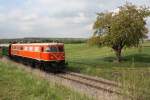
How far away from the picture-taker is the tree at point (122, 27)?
4366 cm

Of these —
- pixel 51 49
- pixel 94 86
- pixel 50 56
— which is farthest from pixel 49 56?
Result: pixel 94 86

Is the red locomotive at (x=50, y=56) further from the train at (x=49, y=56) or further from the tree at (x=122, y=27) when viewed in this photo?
the tree at (x=122, y=27)

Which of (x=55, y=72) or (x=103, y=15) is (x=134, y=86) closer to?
(x=55, y=72)

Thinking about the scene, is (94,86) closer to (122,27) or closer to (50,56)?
(50,56)

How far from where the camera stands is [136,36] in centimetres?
4409

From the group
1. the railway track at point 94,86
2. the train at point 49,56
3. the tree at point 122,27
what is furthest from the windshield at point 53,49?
the tree at point 122,27

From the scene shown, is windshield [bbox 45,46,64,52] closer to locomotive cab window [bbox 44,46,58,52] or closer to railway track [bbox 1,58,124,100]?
locomotive cab window [bbox 44,46,58,52]

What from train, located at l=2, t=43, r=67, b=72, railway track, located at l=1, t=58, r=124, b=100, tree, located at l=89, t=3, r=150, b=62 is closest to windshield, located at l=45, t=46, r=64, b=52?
train, located at l=2, t=43, r=67, b=72

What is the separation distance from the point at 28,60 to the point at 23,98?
2539 cm

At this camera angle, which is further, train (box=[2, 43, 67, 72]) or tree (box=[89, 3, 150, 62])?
tree (box=[89, 3, 150, 62])

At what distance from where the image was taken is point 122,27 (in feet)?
143

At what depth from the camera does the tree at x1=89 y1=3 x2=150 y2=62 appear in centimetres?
4366

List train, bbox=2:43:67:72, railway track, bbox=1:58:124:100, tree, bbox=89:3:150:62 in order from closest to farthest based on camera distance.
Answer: railway track, bbox=1:58:124:100 → train, bbox=2:43:67:72 → tree, bbox=89:3:150:62

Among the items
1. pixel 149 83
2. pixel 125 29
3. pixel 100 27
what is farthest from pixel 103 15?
pixel 149 83
